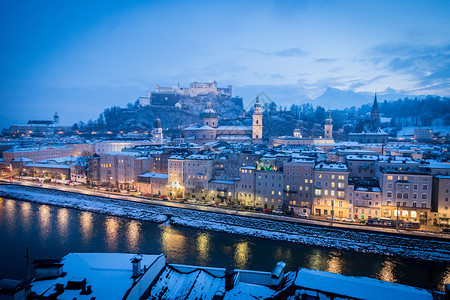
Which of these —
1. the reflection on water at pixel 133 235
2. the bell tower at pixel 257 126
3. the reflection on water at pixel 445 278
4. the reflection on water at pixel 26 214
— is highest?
the bell tower at pixel 257 126

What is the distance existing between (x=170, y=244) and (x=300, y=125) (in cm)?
7215

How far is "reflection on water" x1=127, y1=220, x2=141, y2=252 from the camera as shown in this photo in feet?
72.8

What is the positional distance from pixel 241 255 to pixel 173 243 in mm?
5728

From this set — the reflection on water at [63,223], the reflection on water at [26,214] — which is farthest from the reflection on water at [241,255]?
the reflection on water at [26,214]

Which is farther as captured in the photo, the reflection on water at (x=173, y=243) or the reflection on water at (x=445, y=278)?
the reflection on water at (x=173, y=243)

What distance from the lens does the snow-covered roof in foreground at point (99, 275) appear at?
33.2ft

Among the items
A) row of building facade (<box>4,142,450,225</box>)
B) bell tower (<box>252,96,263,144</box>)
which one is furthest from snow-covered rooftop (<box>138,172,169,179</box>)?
bell tower (<box>252,96,263,144</box>)

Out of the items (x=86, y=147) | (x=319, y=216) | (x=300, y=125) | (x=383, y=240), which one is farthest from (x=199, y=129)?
(x=383, y=240)

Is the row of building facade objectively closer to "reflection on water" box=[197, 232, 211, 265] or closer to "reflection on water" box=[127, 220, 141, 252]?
"reflection on water" box=[197, 232, 211, 265]

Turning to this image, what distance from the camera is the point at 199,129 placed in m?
68.6

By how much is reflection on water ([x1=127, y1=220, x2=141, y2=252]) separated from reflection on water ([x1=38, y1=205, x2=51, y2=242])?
664cm

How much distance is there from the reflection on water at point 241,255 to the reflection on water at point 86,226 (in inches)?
482

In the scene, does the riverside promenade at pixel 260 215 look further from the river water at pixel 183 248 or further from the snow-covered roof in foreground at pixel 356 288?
the snow-covered roof in foreground at pixel 356 288

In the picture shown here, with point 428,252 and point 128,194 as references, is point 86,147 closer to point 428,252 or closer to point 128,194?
point 128,194
